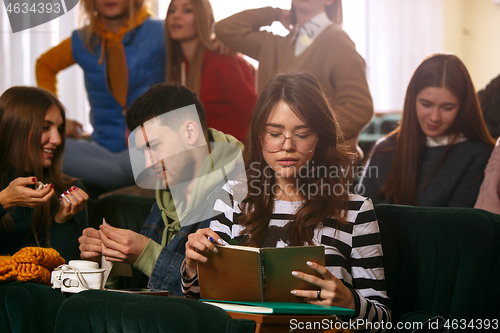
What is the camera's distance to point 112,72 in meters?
1.84

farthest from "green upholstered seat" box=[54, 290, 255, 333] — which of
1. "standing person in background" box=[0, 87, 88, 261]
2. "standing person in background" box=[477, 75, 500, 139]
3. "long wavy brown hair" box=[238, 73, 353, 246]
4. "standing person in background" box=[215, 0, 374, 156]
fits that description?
"standing person in background" box=[477, 75, 500, 139]

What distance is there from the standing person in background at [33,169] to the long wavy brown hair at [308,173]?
21.9 inches

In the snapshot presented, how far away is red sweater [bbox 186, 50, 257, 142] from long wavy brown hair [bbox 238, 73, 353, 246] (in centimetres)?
44

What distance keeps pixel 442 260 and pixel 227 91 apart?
89 centimetres

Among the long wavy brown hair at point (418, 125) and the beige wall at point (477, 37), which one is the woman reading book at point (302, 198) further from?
the beige wall at point (477, 37)

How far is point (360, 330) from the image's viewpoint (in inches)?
37.0

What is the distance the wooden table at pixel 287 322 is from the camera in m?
0.75

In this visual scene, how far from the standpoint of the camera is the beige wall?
1.54 metres

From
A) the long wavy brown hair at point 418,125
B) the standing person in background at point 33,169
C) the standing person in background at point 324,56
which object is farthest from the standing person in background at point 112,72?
the long wavy brown hair at point 418,125

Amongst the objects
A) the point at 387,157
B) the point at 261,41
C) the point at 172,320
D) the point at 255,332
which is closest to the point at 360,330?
the point at 255,332

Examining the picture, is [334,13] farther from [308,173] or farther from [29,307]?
[29,307]

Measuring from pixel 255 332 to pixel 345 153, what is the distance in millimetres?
579

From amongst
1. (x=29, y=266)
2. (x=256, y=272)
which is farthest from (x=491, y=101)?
(x=29, y=266)

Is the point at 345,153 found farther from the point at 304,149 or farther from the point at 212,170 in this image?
the point at 212,170
